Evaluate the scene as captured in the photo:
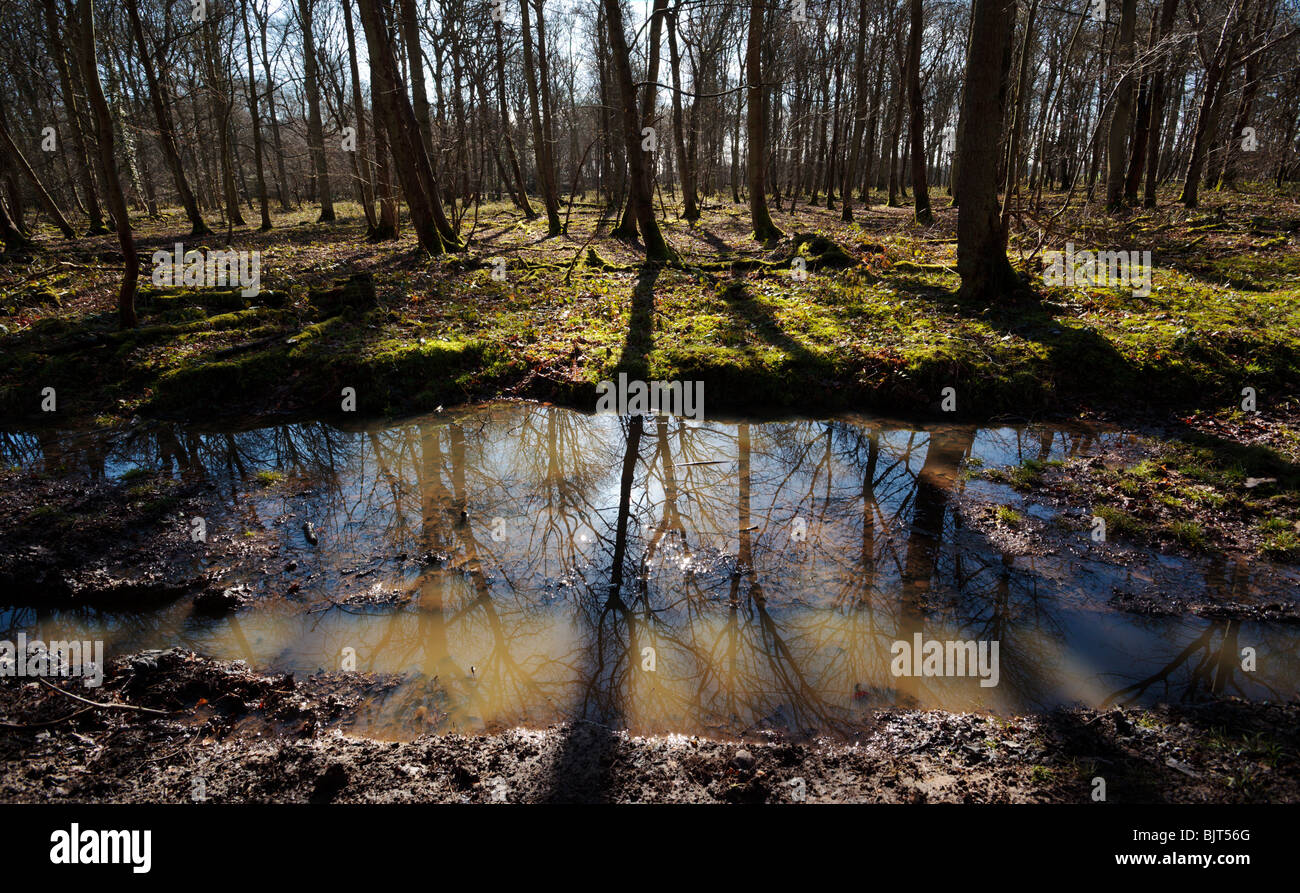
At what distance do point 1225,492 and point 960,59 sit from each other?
43.0 meters

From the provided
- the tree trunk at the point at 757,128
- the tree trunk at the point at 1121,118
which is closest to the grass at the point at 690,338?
the tree trunk at the point at 757,128

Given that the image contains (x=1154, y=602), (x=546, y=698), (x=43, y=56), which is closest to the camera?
(x=546, y=698)

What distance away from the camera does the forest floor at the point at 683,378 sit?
2840 mm

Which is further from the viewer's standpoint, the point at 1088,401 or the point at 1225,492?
the point at 1088,401

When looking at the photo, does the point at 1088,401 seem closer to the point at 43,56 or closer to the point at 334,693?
the point at 334,693

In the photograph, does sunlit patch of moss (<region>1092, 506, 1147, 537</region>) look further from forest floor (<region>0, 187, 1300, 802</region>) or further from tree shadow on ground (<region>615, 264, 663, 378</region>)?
tree shadow on ground (<region>615, 264, 663, 378</region>)

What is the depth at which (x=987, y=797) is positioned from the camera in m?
2.70

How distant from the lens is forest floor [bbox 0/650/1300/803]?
271cm

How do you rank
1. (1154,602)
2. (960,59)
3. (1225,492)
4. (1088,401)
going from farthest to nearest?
(960,59)
(1088,401)
(1225,492)
(1154,602)

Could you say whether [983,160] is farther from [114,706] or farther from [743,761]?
[114,706]

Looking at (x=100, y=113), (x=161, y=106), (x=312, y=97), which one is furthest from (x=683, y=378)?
(x=312, y=97)

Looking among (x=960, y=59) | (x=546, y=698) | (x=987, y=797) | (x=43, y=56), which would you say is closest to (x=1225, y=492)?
(x=987, y=797)

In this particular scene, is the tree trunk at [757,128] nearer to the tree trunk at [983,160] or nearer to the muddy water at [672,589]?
the tree trunk at [983,160]

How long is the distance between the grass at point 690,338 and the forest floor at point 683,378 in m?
0.05
